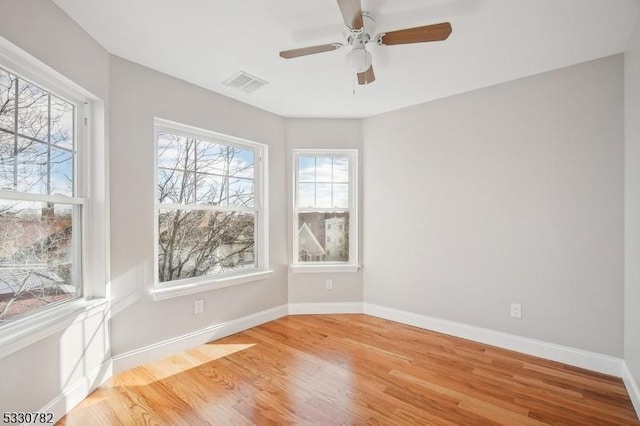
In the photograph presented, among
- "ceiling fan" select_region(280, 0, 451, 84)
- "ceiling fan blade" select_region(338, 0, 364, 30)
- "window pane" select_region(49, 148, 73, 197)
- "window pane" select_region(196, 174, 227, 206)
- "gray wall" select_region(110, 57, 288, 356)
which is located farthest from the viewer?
"window pane" select_region(196, 174, 227, 206)

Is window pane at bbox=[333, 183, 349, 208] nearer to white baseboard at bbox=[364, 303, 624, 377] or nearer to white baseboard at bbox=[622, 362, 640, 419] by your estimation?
white baseboard at bbox=[364, 303, 624, 377]

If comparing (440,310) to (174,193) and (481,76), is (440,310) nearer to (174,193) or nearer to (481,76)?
(481,76)

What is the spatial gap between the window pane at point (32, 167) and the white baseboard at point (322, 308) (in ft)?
8.98

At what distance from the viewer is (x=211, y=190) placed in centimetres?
315

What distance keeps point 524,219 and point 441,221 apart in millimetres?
747

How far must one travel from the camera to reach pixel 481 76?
2732mm

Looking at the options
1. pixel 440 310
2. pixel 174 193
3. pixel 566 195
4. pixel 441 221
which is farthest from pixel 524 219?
pixel 174 193

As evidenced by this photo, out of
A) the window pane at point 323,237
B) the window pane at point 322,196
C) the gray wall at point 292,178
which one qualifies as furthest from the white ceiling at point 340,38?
the window pane at point 323,237

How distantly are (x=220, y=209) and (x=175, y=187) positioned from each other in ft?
1.62

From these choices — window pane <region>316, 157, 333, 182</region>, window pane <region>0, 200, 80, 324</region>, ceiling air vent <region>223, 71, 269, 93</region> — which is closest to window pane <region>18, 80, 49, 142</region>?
window pane <region>0, 200, 80, 324</region>

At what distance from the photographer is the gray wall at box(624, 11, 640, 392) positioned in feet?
6.59

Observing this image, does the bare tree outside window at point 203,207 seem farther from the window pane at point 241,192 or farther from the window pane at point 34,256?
the window pane at point 34,256

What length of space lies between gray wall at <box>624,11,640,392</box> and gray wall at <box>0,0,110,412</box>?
3645 millimetres

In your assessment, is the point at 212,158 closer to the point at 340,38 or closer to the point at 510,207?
the point at 340,38
